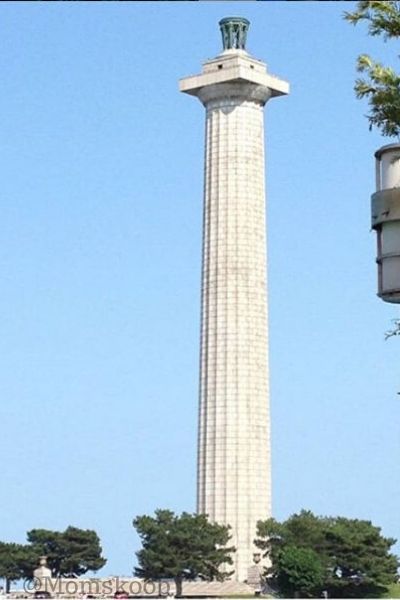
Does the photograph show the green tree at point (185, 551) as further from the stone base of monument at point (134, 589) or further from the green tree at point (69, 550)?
the green tree at point (69, 550)

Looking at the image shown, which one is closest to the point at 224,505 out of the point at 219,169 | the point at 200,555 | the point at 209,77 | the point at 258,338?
the point at 200,555

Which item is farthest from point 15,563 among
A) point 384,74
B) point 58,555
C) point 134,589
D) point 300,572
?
point 384,74

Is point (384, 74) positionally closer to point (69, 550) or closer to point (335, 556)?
point (335, 556)

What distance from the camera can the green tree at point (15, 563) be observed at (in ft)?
386

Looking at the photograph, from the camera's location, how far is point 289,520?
113 meters

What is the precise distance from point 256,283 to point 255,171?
8765 millimetres

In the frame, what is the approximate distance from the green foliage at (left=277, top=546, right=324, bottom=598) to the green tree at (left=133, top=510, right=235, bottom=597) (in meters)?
4.95

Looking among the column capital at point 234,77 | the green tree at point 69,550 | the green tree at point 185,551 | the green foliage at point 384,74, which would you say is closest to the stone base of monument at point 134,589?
the green tree at point 185,551

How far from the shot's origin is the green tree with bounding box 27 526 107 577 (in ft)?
385

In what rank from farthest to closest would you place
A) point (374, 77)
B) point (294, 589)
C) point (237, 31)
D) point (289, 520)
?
point (237, 31)
point (289, 520)
point (294, 589)
point (374, 77)

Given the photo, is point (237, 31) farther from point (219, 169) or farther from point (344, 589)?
point (344, 589)

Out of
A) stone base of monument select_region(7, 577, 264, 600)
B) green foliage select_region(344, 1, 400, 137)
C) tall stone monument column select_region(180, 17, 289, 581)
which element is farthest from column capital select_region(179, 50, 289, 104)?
green foliage select_region(344, 1, 400, 137)

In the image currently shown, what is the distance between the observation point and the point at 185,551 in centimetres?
10794

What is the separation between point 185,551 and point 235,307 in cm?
1768
